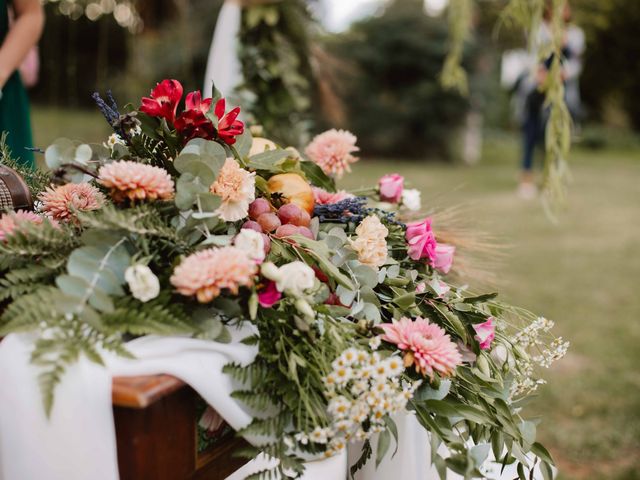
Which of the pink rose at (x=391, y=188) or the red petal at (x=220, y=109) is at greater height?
the red petal at (x=220, y=109)

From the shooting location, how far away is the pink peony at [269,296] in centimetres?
83

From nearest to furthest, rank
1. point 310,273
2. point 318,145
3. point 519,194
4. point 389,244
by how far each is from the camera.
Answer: point 310,273 < point 389,244 < point 318,145 < point 519,194

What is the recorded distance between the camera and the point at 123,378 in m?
0.74

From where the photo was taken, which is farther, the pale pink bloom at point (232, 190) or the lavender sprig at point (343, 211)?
the lavender sprig at point (343, 211)

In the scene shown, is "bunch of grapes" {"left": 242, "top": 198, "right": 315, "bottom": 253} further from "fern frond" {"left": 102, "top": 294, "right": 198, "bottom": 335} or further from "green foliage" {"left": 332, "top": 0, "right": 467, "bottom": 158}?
"green foliage" {"left": 332, "top": 0, "right": 467, "bottom": 158}

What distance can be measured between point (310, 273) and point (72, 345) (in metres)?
0.31

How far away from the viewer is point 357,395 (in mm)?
832

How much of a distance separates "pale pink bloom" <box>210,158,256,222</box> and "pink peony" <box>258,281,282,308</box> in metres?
0.13

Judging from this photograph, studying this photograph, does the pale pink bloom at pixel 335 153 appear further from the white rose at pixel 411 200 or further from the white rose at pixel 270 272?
the white rose at pixel 270 272

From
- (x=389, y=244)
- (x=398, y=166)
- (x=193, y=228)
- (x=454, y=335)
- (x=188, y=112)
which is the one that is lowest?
(x=398, y=166)

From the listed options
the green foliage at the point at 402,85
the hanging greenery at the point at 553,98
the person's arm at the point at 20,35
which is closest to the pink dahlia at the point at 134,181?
the person's arm at the point at 20,35

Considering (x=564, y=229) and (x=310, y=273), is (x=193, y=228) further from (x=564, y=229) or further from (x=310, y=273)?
(x=564, y=229)

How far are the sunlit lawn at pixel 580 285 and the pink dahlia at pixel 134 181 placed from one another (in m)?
0.66

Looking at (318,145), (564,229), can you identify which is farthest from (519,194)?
(318,145)
